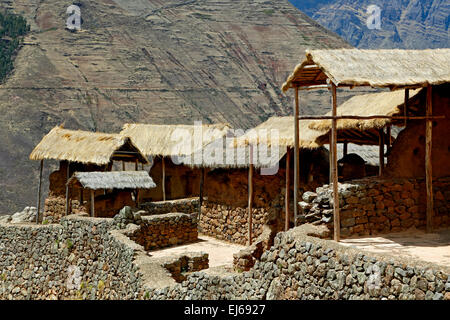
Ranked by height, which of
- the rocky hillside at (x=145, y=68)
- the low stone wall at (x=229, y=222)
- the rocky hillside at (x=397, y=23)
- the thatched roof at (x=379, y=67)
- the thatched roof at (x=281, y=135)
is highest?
the rocky hillside at (x=397, y=23)

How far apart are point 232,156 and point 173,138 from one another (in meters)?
7.59

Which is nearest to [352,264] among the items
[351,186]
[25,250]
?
[351,186]

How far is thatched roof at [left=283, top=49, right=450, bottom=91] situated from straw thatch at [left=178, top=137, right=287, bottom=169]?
5.62 meters

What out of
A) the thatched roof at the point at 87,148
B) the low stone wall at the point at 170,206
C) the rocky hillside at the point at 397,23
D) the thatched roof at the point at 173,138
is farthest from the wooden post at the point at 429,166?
the rocky hillside at the point at 397,23

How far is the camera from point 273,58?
7062cm

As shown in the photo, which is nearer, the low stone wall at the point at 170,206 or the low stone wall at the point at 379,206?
the low stone wall at the point at 379,206

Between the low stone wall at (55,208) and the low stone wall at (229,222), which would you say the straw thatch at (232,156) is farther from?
the low stone wall at (55,208)

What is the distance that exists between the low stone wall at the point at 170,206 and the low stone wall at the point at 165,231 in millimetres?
2662

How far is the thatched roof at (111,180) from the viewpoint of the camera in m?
19.4

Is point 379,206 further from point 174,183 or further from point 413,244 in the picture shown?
point 174,183

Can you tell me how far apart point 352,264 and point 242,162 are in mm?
10632

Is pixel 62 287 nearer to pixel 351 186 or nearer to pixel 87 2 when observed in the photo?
pixel 351 186

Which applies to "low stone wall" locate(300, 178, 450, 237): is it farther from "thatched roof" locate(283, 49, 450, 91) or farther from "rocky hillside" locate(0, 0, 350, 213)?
"rocky hillside" locate(0, 0, 350, 213)

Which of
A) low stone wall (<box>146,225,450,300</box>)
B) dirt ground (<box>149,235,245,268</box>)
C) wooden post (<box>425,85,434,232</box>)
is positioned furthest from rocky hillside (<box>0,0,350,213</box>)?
wooden post (<box>425,85,434,232</box>)
